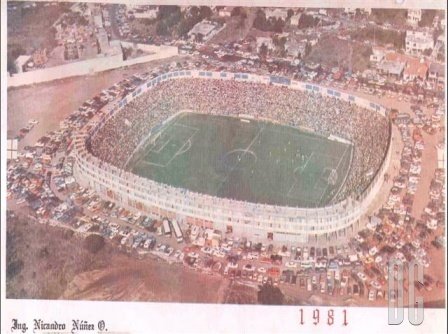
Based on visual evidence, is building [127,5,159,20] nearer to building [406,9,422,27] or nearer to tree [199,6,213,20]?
tree [199,6,213,20]

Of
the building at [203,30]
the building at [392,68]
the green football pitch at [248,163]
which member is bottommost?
the green football pitch at [248,163]

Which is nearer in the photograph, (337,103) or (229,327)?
(229,327)

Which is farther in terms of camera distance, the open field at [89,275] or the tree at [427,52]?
the tree at [427,52]

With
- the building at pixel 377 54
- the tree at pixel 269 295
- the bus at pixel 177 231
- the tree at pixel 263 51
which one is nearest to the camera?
the tree at pixel 269 295

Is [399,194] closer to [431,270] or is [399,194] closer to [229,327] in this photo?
[431,270]

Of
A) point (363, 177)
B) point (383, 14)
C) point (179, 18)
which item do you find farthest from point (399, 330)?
point (179, 18)

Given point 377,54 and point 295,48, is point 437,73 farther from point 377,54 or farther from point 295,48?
point 295,48

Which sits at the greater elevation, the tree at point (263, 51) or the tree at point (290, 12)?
the tree at point (290, 12)

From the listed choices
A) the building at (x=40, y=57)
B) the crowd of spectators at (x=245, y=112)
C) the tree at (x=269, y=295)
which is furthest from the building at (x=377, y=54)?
the building at (x=40, y=57)

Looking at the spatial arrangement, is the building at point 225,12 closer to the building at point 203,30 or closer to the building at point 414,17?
the building at point 203,30
